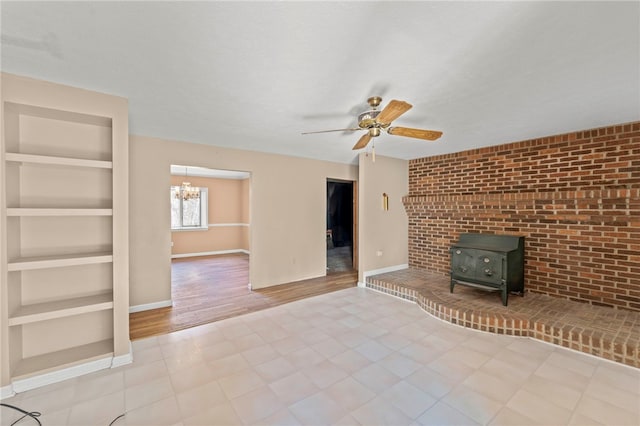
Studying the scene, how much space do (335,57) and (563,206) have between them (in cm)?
380

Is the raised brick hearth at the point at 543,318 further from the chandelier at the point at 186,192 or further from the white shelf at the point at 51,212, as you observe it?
the chandelier at the point at 186,192

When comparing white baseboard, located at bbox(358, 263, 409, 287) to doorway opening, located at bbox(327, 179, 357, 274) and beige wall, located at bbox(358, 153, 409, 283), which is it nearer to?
beige wall, located at bbox(358, 153, 409, 283)

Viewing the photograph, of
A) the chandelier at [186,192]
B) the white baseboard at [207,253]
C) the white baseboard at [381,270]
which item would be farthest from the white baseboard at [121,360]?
the white baseboard at [207,253]

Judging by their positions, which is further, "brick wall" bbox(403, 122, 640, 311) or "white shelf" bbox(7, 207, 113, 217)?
"brick wall" bbox(403, 122, 640, 311)

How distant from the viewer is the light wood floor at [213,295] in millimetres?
3258

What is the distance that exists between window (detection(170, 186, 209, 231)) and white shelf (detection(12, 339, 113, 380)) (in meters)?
5.56

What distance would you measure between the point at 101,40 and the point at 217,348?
2622mm

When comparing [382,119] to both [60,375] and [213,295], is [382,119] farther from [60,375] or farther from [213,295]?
[213,295]

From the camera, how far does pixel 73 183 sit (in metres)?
2.49

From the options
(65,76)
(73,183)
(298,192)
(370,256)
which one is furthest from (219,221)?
(65,76)

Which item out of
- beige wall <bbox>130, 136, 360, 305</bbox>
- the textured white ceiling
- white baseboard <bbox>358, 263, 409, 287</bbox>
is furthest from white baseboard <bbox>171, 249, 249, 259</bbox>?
the textured white ceiling

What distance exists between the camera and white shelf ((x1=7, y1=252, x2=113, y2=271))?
6.87 feet

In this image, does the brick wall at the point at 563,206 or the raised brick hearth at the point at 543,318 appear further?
the brick wall at the point at 563,206

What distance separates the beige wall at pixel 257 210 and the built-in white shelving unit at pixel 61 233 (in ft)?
3.34
